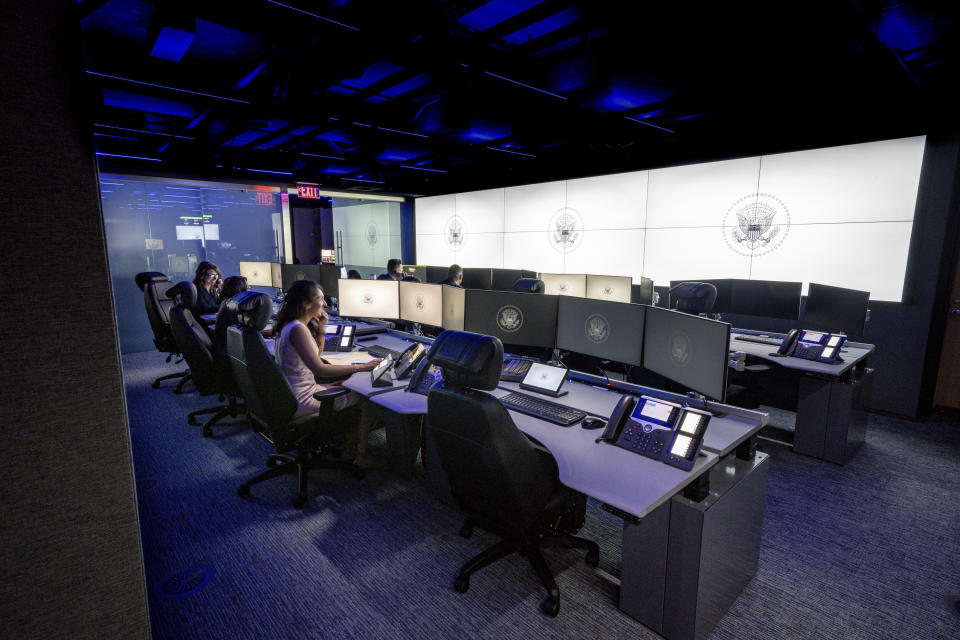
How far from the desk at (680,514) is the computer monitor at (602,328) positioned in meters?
0.61

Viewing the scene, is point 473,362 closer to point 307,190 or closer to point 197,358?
point 197,358

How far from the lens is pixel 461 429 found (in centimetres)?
175

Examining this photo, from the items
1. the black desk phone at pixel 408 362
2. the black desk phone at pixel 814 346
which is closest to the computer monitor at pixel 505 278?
the black desk phone at pixel 814 346

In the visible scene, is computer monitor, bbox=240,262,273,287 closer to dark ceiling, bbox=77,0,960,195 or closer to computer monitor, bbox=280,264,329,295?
computer monitor, bbox=280,264,329,295

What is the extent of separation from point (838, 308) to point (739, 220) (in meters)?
1.90

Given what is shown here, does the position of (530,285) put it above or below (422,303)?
above

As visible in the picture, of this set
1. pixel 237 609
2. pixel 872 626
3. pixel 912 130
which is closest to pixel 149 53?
pixel 237 609

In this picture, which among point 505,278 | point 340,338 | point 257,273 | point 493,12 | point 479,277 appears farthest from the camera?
point 479,277

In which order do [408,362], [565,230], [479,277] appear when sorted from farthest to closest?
[565,230], [479,277], [408,362]

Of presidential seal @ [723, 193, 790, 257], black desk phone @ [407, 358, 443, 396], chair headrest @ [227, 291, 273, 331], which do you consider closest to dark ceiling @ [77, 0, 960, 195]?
presidential seal @ [723, 193, 790, 257]

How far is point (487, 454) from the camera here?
1.70m

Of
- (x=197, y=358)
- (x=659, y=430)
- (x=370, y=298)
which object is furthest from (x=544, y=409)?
(x=197, y=358)

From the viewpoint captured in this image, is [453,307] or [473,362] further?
[453,307]

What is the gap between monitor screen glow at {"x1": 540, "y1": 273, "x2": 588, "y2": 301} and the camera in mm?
4969
